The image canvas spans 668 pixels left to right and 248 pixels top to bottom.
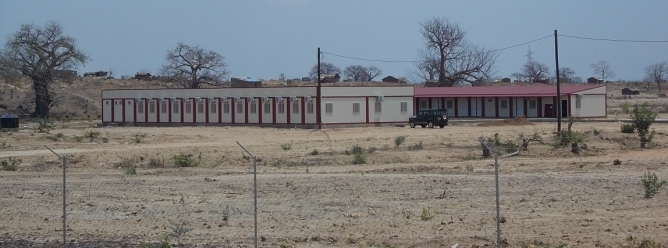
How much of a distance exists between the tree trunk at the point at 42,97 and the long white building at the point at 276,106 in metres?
19.1

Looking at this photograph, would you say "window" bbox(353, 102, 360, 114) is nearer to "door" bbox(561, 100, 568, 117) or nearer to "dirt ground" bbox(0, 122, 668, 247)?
"door" bbox(561, 100, 568, 117)

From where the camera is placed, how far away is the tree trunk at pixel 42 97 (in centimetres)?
9569

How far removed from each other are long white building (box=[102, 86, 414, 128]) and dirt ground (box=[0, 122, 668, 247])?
34.1m

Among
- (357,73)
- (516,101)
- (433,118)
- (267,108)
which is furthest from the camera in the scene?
(357,73)

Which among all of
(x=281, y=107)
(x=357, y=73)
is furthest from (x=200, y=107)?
(x=357, y=73)

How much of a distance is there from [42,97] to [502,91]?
51696 millimetres

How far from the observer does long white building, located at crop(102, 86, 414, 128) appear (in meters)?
70.6

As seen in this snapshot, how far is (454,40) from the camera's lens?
418ft

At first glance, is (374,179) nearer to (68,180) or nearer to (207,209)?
(207,209)

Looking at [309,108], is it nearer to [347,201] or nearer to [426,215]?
[347,201]

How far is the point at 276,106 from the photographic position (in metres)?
72.2

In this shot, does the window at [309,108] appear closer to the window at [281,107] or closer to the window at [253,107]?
the window at [281,107]

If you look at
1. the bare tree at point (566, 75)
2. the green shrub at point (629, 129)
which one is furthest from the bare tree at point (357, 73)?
the green shrub at point (629, 129)

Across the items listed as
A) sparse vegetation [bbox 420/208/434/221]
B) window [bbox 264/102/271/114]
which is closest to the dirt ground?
sparse vegetation [bbox 420/208/434/221]
